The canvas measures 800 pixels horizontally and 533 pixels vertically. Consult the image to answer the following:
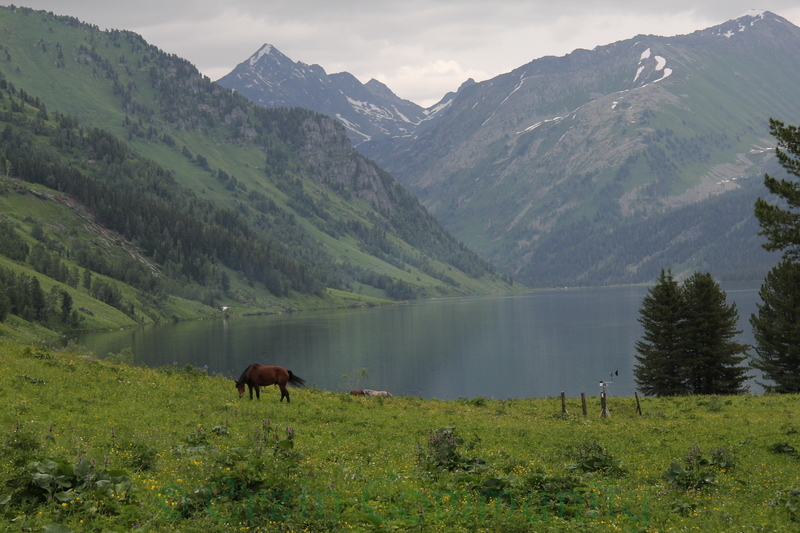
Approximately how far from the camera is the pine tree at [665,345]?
216 feet

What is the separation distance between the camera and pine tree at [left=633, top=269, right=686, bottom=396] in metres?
65.7

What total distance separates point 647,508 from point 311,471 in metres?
9.29

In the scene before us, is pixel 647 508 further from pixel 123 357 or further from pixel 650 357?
pixel 123 357

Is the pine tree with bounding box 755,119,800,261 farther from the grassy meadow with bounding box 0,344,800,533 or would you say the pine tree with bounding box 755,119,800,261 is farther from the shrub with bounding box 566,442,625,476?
the shrub with bounding box 566,442,625,476

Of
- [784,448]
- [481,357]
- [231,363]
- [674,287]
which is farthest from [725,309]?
[231,363]

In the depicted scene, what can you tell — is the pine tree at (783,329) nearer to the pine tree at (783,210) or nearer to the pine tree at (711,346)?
the pine tree at (711,346)

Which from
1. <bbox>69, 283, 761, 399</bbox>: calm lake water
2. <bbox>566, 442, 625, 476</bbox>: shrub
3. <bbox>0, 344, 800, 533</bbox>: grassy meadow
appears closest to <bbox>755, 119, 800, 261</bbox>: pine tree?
<bbox>0, 344, 800, 533</bbox>: grassy meadow

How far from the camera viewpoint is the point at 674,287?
68.4 metres

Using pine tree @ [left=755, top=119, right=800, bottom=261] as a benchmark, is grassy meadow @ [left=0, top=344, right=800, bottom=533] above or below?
below

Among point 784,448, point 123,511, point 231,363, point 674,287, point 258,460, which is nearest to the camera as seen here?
point 123,511

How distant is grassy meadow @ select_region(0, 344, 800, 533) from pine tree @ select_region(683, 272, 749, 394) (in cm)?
3385

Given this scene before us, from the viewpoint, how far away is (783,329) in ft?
217

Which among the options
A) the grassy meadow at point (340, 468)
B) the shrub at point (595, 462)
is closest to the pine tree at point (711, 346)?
the grassy meadow at point (340, 468)

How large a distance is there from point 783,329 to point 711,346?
29.2 feet
